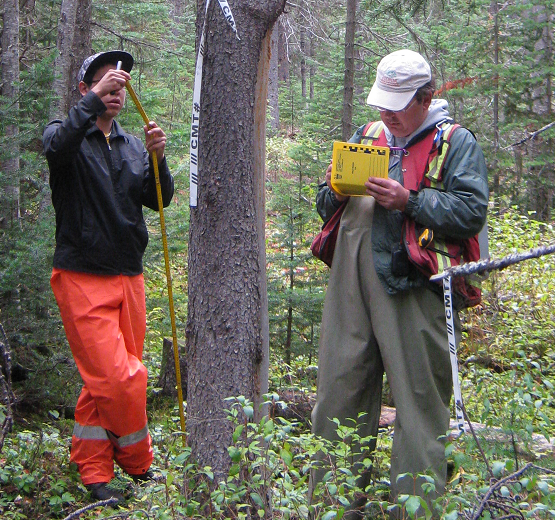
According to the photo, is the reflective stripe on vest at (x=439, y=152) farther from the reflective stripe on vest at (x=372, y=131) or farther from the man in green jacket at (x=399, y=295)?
the reflective stripe on vest at (x=372, y=131)


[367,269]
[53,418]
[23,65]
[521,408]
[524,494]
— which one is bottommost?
[53,418]

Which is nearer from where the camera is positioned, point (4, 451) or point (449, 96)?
point (4, 451)

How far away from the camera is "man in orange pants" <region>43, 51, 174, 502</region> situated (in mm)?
3893

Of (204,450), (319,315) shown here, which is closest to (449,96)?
(319,315)

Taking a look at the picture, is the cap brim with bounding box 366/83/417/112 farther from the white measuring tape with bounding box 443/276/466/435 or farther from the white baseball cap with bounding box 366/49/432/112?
the white measuring tape with bounding box 443/276/466/435

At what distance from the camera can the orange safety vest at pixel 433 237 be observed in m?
3.16

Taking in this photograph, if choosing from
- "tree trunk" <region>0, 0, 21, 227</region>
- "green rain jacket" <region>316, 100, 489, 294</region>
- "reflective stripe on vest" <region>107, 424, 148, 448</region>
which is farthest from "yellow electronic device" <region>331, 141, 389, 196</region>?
"tree trunk" <region>0, 0, 21, 227</region>

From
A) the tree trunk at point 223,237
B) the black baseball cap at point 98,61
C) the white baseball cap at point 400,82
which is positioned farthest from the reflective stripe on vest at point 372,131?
the black baseball cap at point 98,61

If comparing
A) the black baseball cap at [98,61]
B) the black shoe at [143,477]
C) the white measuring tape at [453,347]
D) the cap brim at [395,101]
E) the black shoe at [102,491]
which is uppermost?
the black baseball cap at [98,61]

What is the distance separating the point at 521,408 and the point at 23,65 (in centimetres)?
905

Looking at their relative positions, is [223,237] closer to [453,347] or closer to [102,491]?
[453,347]

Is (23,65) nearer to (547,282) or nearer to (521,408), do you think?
(547,282)

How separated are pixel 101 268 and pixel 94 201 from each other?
1.41 feet

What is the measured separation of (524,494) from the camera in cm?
241
